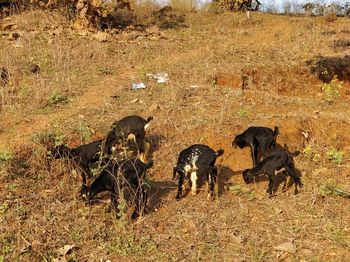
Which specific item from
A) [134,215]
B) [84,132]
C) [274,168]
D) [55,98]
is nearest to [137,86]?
[55,98]

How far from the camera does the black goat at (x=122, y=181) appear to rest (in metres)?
6.51

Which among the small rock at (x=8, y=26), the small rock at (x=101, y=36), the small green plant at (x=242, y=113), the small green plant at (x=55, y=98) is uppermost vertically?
the small rock at (x=8, y=26)

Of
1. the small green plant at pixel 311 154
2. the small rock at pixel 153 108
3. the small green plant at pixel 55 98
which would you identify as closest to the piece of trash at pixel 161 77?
the small rock at pixel 153 108

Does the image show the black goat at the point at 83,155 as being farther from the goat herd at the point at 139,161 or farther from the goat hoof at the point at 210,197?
the goat hoof at the point at 210,197

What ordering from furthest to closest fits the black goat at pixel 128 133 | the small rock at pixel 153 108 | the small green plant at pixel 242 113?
the small rock at pixel 153 108 < the small green plant at pixel 242 113 < the black goat at pixel 128 133

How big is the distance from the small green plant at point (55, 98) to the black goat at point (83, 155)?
293cm

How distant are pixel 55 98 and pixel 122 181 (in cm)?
439

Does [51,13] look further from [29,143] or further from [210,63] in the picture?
[29,143]

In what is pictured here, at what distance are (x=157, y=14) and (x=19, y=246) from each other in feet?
46.7

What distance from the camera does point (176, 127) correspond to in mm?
9234

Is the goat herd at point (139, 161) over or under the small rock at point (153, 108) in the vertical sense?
under

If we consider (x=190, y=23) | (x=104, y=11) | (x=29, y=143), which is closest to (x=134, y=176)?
(x=29, y=143)

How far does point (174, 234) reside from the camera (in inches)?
247

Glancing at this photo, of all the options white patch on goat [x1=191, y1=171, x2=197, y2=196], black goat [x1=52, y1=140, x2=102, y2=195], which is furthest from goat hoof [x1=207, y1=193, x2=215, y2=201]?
black goat [x1=52, y1=140, x2=102, y2=195]
